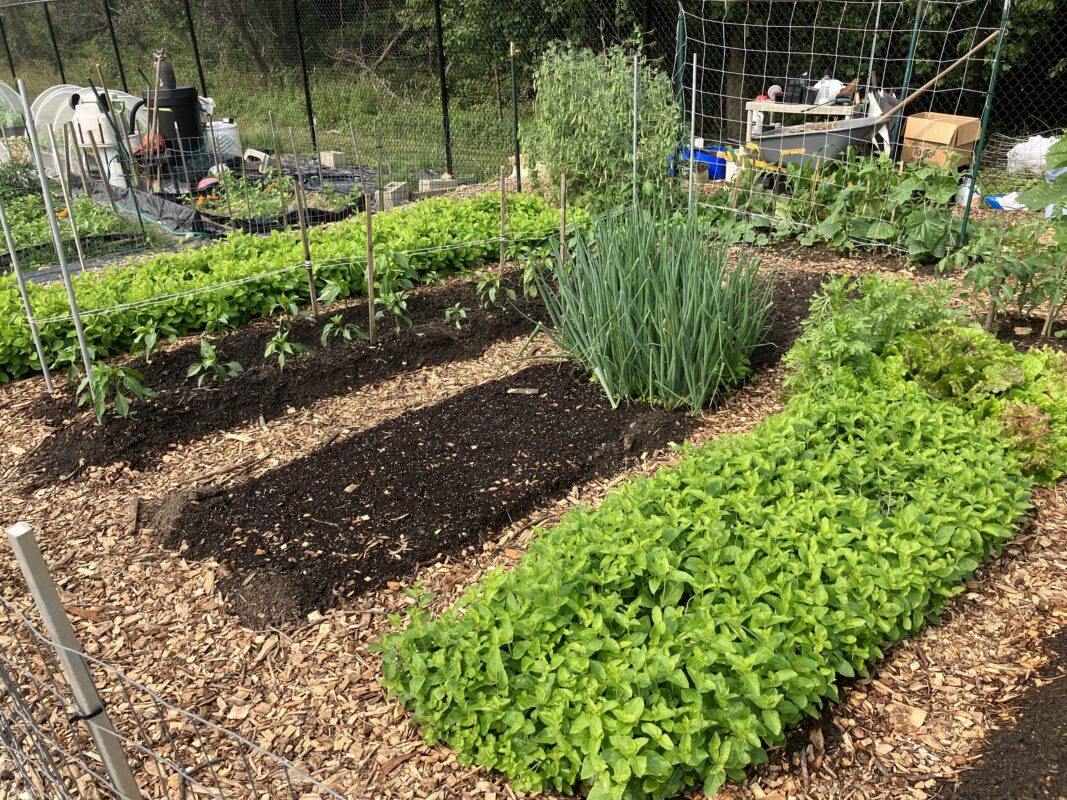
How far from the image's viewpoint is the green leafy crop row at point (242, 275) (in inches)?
195

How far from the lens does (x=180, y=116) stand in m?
9.55

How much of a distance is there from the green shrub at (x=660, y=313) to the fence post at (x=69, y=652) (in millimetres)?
2892

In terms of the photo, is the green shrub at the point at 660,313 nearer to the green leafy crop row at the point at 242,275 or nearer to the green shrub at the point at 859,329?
the green shrub at the point at 859,329

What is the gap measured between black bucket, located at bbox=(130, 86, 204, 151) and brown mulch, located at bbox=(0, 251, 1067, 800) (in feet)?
21.0

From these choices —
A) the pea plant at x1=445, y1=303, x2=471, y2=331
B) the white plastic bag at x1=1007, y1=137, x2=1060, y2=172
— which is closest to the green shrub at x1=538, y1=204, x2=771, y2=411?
the pea plant at x1=445, y1=303, x2=471, y2=331

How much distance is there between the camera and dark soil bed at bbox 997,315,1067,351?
473 centimetres

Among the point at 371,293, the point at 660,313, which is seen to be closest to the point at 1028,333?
the point at 660,313

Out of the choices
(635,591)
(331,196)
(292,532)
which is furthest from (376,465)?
(331,196)

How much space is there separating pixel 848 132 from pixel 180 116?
23.6 ft

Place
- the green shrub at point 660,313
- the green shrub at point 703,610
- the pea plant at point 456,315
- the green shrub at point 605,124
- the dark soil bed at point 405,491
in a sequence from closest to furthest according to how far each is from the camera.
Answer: the green shrub at point 703,610 → the dark soil bed at point 405,491 → the green shrub at point 660,313 → the pea plant at point 456,315 → the green shrub at point 605,124

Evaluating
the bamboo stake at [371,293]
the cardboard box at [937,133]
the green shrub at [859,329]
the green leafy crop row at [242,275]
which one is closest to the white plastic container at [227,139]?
the green leafy crop row at [242,275]

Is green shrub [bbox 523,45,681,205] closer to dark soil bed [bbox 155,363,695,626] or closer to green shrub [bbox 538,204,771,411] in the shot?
green shrub [bbox 538,204,771,411]

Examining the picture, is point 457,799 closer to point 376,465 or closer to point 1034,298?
point 376,465

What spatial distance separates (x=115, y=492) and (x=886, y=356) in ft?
12.1
